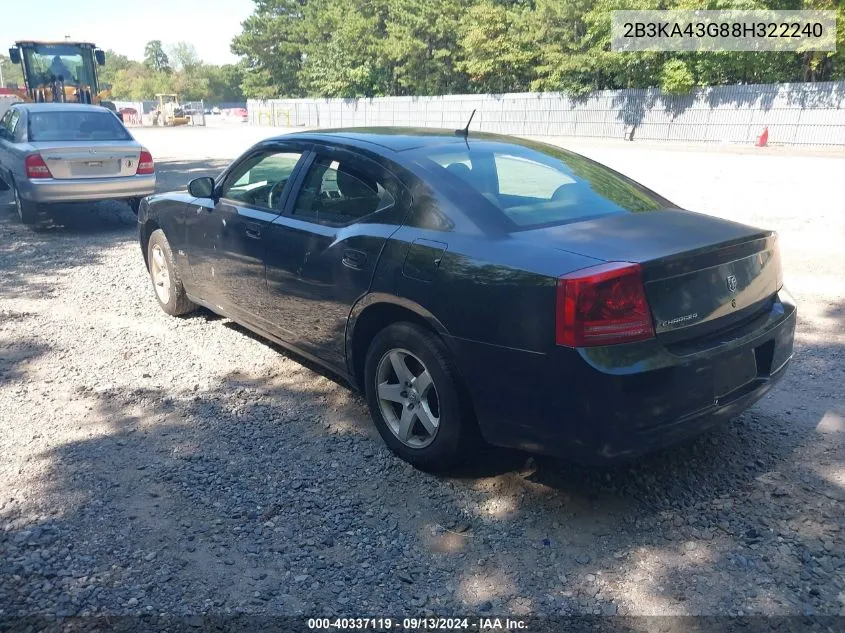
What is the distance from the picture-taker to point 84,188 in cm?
962

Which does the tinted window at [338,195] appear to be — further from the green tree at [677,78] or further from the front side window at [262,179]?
the green tree at [677,78]

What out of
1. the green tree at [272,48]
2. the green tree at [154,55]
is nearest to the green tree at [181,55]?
the green tree at [154,55]

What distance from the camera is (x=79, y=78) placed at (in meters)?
22.6

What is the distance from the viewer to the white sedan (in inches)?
372

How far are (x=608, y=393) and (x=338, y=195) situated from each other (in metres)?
2.02

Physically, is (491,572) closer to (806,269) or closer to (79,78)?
(806,269)

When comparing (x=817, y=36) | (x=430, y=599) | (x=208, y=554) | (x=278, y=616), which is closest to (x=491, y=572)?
(x=430, y=599)

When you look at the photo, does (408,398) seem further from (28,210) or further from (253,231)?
(28,210)

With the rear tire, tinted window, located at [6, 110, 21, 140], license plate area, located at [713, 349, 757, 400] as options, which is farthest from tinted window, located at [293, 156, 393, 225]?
tinted window, located at [6, 110, 21, 140]

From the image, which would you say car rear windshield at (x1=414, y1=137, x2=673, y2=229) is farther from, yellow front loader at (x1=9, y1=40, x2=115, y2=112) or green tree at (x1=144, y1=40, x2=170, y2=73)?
green tree at (x1=144, y1=40, x2=170, y2=73)

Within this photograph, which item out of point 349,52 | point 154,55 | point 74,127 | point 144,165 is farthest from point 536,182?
point 154,55

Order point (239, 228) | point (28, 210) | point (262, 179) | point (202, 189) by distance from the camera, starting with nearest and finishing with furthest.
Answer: point (239, 228), point (262, 179), point (202, 189), point (28, 210)

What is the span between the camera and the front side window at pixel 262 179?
4.50 m

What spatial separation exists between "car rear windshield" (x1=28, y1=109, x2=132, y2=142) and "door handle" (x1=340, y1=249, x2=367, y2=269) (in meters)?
8.14
